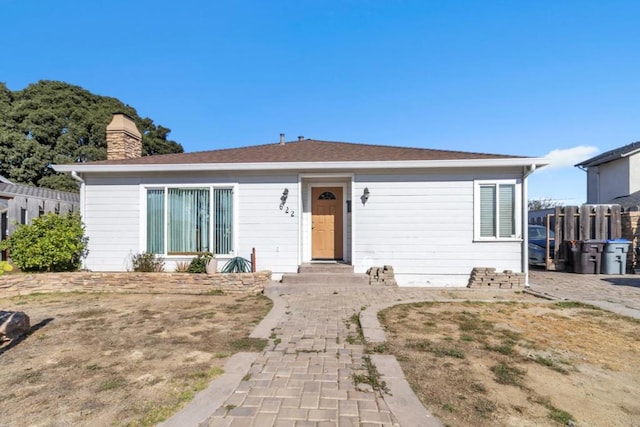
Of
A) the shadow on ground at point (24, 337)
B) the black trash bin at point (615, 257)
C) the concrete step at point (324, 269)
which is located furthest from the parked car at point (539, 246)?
the shadow on ground at point (24, 337)

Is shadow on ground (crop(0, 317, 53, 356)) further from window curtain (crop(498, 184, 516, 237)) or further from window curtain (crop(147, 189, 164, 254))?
window curtain (crop(498, 184, 516, 237))

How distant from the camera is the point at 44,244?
23.6 ft

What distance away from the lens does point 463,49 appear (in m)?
9.91

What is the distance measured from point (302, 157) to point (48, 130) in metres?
21.5

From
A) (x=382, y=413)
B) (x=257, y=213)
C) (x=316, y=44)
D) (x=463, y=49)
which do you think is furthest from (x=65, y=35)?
(x=382, y=413)

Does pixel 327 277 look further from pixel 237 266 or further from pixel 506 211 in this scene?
pixel 506 211

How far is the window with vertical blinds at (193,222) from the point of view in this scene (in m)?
7.96

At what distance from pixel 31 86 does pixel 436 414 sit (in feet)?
102

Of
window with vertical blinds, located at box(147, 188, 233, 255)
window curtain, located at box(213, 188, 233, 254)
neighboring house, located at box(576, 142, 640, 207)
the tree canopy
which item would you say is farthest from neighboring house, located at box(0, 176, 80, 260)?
neighboring house, located at box(576, 142, 640, 207)

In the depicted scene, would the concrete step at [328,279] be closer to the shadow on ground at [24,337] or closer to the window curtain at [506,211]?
the window curtain at [506,211]

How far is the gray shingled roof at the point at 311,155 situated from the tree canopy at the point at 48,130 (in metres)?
13.1

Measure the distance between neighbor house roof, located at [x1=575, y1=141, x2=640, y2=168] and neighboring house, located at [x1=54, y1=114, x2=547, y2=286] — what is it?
1390 cm

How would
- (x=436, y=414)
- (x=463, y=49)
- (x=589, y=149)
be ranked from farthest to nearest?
(x=589, y=149), (x=463, y=49), (x=436, y=414)

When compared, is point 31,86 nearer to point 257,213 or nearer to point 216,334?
point 257,213
